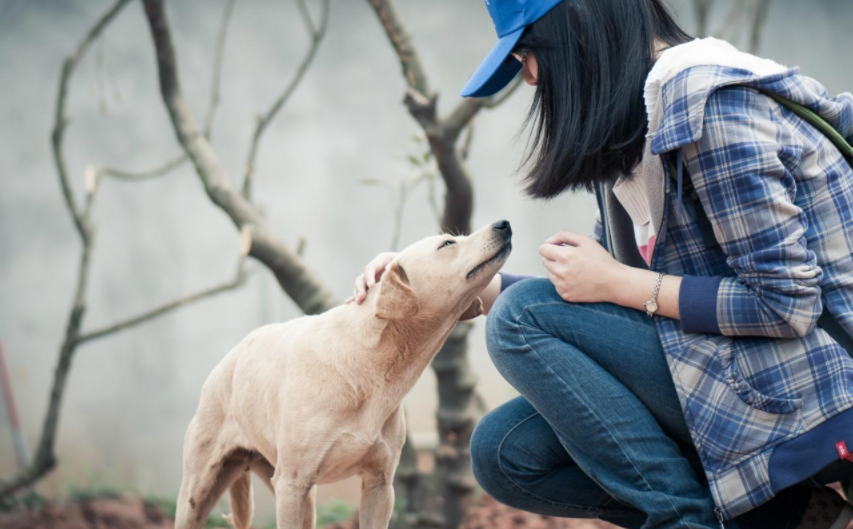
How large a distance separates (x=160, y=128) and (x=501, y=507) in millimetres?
2552

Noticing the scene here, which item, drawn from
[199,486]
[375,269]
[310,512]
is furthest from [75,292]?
[375,269]

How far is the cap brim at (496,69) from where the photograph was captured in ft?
6.26

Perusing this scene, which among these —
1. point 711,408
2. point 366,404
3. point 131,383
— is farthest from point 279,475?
point 131,383

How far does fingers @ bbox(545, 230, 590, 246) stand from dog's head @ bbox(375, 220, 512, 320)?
0.16 meters

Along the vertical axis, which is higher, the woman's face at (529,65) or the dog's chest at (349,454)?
the woman's face at (529,65)

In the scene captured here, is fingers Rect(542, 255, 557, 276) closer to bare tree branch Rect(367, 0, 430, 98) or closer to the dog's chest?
the dog's chest

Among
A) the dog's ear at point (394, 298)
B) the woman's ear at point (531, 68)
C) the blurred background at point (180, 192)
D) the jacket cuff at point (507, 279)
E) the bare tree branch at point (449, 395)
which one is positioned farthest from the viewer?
the blurred background at point (180, 192)

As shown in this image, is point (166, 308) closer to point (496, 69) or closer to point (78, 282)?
point (78, 282)

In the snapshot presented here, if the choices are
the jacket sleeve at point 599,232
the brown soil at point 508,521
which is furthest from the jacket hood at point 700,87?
the brown soil at point 508,521

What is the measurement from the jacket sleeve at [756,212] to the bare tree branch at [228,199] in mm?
1968

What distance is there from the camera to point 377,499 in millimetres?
2230

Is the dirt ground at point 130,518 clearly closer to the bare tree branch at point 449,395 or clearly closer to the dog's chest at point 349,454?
the bare tree branch at point 449,395

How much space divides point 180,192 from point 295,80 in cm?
83

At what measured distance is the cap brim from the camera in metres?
1.91
